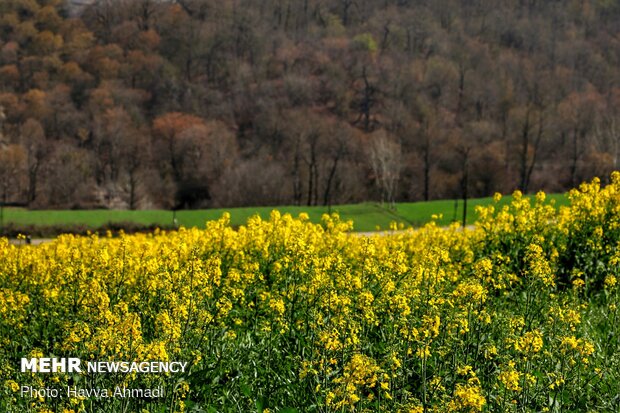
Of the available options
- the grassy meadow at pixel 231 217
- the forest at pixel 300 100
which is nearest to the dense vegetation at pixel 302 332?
the grassy meadow at pixel 231 217

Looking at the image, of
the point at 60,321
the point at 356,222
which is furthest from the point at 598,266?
the point at 356,222

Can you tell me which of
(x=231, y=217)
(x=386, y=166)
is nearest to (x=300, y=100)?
(x=386, y=166)

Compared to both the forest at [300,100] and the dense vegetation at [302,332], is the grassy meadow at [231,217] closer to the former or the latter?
the forest at [300,100]

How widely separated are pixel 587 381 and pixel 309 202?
195ft

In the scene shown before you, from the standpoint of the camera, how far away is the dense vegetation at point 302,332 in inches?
228

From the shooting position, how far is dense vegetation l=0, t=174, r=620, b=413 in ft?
19.0

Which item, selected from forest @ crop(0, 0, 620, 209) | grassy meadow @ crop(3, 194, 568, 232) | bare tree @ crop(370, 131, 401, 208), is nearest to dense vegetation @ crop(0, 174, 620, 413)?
grassy meadow @ crop(3, 194, 568, 232)

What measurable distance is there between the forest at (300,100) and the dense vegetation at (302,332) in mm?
42831

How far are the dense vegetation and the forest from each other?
141 ft

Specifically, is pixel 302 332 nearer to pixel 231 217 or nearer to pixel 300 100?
pixel 231 217

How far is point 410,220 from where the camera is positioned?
1900 inches

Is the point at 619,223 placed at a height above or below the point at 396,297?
below

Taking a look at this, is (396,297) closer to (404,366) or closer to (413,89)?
(404,366)

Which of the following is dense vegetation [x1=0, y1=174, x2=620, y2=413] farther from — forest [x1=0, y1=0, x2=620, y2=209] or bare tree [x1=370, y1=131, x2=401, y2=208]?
bare tree [x1=370, y1=131, x2=401, y2=208]
